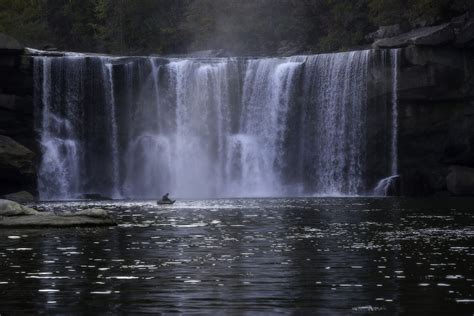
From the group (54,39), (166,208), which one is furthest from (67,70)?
(54,39)

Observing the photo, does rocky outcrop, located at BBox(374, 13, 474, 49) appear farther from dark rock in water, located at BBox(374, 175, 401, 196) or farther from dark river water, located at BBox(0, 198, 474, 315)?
dark river water, located at BBox(0, 198, 474, 315)

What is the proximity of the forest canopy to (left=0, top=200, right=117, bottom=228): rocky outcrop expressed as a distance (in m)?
46.7

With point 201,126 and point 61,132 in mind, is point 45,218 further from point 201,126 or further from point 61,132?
point 201,126

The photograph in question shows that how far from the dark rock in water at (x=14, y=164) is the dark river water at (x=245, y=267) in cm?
2812

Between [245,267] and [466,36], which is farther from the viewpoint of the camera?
[466,36]

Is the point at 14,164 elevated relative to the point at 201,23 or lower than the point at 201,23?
lower

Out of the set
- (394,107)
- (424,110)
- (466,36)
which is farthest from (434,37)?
(394,107)

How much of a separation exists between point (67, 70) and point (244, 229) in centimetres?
4228

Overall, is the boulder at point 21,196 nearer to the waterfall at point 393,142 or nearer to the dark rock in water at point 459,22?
the waterfall at point 393,142

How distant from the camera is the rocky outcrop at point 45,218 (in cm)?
3644

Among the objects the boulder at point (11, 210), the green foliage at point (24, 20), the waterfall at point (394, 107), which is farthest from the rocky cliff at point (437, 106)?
the green foliage at point (24, 20)

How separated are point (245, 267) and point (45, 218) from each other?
15.4 m

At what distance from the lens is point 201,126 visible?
78250mm

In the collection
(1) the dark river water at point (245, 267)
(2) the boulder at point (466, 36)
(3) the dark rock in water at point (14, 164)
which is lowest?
(1) the dark river water at point (245, 267)
